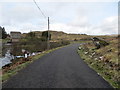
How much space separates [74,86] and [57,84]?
2.44 feet

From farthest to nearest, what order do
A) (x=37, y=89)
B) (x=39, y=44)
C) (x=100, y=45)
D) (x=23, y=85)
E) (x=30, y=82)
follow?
(x=39, y=44), (x=100, y=45), (x=30, y=82), (x=23, y=85), (x=37, y=89)

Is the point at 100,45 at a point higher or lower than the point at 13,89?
higher

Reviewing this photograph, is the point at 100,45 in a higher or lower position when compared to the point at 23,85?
higher

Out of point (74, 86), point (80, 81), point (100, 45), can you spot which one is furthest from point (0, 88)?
point (100, 45)

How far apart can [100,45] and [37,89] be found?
1609 centimetres

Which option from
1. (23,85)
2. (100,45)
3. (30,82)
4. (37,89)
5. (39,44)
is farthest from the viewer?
(39,44)

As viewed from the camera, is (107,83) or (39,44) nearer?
(107,83)

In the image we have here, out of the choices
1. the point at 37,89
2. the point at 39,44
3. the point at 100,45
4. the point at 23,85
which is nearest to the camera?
the point at 37,89

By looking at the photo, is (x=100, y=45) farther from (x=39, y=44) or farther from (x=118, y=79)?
(x=39, y=44)

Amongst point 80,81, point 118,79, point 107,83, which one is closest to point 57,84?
point 80,81

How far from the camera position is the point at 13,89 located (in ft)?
19.0

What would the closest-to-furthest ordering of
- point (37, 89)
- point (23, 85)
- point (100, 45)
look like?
point (37, 89) → point (23, 85) → point (100, 45)

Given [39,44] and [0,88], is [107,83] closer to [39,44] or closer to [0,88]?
[0,88]

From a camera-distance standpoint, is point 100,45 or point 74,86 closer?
point 74,86
